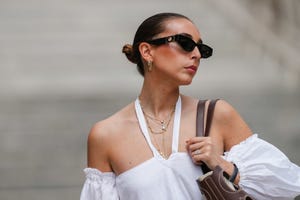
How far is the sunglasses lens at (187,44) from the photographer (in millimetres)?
3695

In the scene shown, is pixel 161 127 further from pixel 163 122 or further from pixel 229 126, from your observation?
pixel 229 126

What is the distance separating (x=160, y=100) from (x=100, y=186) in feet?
1.58

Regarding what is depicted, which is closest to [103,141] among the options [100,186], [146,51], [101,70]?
[100,186]

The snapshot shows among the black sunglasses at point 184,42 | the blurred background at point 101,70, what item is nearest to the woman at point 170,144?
the black sunglasses at point 184,42

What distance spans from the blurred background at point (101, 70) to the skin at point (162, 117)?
3812mm

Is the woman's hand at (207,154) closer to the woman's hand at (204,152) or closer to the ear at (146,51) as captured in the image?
the woman's hand at (204,152)

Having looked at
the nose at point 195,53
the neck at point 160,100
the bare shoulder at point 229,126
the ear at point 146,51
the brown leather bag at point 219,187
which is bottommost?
the brown leather bag at point 219,187

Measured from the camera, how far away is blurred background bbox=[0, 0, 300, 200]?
306 inches

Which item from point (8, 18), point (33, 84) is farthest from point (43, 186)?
point (8, 18)

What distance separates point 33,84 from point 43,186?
43.2 inches

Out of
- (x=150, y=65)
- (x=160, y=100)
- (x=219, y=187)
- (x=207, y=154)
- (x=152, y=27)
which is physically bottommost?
(x=219, y=187)

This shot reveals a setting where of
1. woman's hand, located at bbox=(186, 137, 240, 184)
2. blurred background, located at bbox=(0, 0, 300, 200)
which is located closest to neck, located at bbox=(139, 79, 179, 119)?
woman's hand, located at bbox=(186, 137, 240, 184)

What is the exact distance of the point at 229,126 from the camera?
3709 millimetres

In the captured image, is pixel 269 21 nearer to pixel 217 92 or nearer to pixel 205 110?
pixel 217 92
